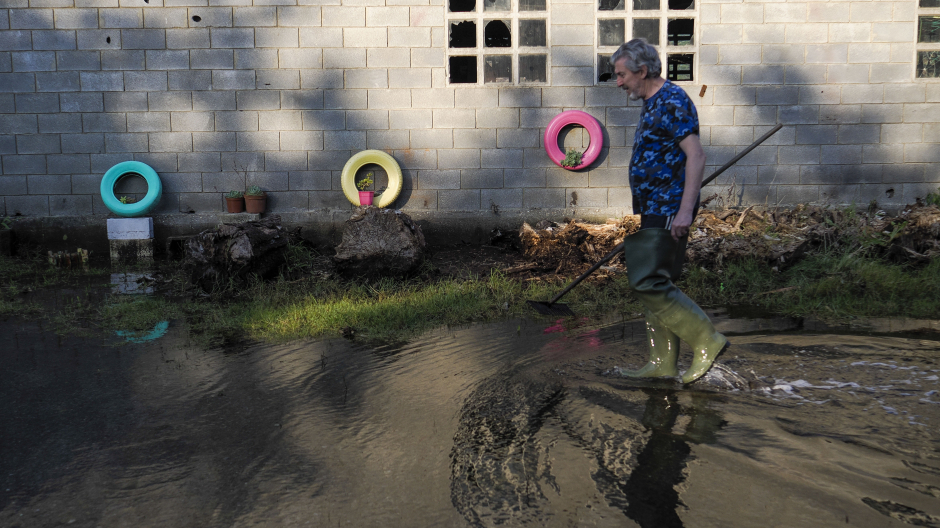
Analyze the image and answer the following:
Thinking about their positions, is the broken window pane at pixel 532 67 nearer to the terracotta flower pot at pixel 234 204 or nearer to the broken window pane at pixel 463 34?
the broken window pane at pixel 463 34

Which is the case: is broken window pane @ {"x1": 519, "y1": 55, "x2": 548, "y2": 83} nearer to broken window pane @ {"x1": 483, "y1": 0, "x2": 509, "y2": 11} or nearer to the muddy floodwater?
broken window pane @ {"x1": 483, "y1": 0, "x2": 509, "y2": 11}

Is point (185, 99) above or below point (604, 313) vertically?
above

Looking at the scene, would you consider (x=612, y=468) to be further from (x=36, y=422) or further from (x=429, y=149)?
(x=429, y=149)

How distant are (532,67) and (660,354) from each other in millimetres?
5468

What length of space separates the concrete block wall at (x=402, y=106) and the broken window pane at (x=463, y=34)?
7.4 inches

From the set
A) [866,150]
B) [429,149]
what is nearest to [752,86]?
[866,150]

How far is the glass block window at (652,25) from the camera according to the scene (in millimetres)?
8156

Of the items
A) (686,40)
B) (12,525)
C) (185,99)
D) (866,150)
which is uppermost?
(686,40)

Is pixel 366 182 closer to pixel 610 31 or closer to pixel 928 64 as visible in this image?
pixel 610 31

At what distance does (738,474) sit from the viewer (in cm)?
246

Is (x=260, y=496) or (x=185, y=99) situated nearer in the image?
(x=260, y=496)

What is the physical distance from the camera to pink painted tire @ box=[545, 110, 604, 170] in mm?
8125

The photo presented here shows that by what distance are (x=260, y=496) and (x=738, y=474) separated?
173 cm

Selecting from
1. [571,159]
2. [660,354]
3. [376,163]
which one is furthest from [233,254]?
[660,354]
